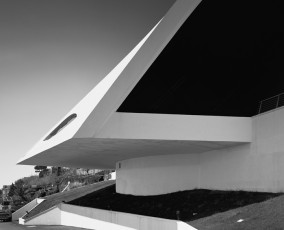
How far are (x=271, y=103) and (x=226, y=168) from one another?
3587 mm

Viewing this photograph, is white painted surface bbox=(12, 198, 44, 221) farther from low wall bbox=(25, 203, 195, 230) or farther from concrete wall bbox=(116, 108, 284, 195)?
concrete wall bbox=(116, 108, 284, 195)

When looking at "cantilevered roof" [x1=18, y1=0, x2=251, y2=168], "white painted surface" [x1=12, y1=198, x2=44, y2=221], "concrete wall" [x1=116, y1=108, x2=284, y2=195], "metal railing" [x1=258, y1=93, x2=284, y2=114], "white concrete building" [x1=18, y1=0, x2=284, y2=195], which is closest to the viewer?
"concrete wall" [x1=116, y1=108, x2=284, y2=195]

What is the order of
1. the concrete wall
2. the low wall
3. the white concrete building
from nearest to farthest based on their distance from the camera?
the concrete wall
the low wall
the white concrete building

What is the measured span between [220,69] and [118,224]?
9.06m

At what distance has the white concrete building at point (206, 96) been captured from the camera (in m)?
17.2

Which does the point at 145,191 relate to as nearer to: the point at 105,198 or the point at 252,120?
the point at 105,198

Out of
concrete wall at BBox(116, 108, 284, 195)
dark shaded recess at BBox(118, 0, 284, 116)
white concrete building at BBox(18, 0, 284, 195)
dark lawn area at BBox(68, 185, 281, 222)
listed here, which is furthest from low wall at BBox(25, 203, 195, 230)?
dark shaded recess at BBox(118, 0, 284, 116)

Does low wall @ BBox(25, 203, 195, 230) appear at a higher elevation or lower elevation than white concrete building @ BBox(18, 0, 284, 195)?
lower

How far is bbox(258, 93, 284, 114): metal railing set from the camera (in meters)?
17.6

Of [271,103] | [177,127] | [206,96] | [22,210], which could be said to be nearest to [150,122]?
[177,127]

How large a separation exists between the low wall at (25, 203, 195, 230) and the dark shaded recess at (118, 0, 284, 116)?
456 centimetres

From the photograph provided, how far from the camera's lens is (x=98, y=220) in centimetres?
2511

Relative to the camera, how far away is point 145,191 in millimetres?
25688

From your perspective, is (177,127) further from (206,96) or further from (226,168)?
(226,168)
